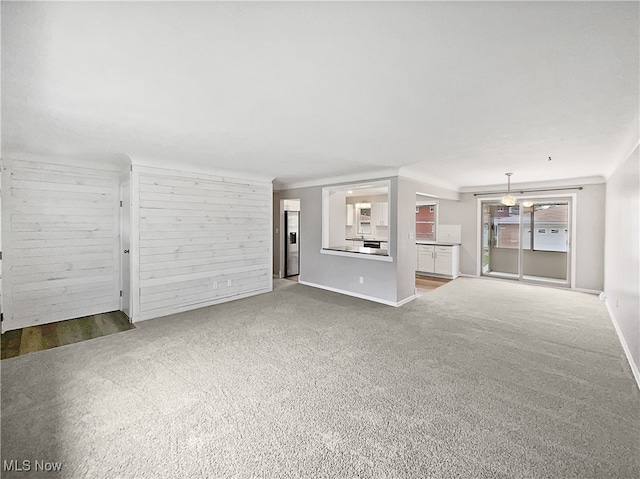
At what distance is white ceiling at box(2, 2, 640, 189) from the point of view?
1320 mm

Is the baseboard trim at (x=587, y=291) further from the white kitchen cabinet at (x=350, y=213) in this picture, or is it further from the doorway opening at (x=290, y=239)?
the doorway opening at (x=290, y=239)

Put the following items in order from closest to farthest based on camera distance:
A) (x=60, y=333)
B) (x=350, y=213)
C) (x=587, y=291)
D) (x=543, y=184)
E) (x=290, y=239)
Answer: (x=60, y=333) → (x=587, y=291) → (x=543, y=184) → (x=290, y=239) → (x=350, y=213)

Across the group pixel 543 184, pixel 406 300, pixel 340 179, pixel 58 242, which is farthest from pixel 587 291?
pixel 58 242

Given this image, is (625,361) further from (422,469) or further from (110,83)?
(110,83)

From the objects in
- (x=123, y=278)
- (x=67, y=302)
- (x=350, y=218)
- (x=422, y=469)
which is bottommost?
(x=422, y=469)

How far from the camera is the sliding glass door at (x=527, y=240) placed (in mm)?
6758

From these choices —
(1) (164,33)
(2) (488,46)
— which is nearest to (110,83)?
(1) (164,33)

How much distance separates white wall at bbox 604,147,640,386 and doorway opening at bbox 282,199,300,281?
19.4ft

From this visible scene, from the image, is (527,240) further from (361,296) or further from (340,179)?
(340,179)

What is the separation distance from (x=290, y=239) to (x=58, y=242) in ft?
15.1

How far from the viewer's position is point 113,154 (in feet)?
12.8

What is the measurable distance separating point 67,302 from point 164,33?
456 centimetres

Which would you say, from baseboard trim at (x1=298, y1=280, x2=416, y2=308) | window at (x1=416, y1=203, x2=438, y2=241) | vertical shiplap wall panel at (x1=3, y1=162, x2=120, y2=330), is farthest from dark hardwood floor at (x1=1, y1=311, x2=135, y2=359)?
window at (x1=416, y1=203, x2=438, y2=241)

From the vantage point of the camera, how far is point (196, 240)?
16.1 feet
